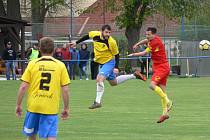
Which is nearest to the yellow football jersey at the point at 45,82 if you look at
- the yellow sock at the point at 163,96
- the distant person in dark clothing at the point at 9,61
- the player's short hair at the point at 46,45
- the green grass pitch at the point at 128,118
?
the player's short hair at the point at 46,45

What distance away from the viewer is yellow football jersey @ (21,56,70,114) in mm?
9422

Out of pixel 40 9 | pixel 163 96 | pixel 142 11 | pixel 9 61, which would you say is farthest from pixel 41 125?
pixel 40 9

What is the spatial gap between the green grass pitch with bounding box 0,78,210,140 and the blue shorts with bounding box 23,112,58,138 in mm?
3142

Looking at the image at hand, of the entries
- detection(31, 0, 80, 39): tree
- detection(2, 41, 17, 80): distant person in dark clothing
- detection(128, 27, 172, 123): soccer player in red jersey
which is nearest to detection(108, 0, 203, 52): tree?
detection(31, 0, 80, 39): tree

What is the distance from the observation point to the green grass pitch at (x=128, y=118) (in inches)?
520

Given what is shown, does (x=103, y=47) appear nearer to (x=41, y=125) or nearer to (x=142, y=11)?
(x=41, y=125)

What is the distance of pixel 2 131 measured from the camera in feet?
45.4

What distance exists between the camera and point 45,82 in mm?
9438

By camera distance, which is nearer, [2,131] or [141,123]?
[2,131]

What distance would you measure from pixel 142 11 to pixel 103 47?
96.2 ft

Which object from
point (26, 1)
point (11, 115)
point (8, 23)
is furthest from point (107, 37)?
point (26, 1)

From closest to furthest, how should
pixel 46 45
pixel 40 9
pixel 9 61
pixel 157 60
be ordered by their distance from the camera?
pixel 46 45 < pixel 157 60 < pixel 9 61 < pixel 40 9

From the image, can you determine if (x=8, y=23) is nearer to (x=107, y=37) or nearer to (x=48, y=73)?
(x=107, y=37)

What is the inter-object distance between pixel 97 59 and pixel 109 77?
1.89 ft
